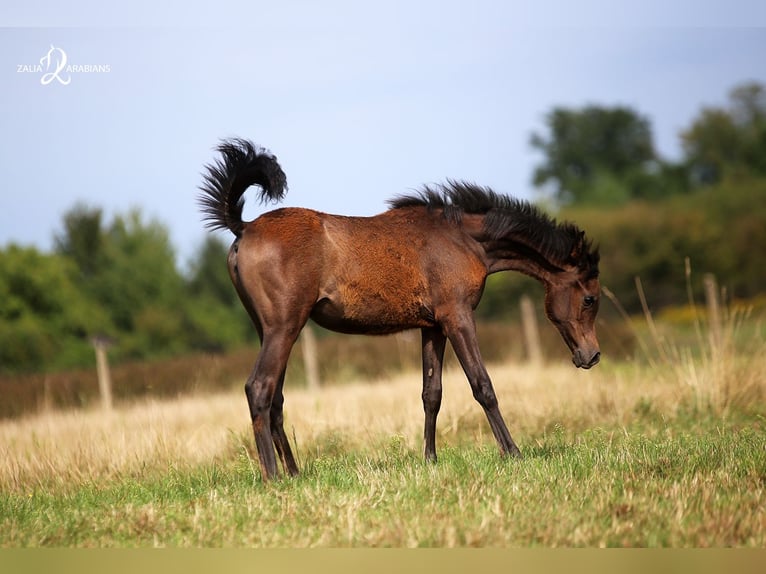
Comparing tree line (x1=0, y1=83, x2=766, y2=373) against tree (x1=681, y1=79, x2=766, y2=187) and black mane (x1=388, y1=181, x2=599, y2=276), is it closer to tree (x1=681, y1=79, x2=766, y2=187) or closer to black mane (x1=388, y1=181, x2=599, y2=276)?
tree (x1=681, y1=79, x2=766, y2=187)

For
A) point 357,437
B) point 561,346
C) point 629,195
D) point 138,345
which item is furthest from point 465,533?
point 629,195

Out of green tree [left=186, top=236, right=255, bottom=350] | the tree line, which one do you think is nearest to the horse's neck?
the tree line

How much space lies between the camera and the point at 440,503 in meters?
6.01

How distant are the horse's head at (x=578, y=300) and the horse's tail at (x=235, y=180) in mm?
2832

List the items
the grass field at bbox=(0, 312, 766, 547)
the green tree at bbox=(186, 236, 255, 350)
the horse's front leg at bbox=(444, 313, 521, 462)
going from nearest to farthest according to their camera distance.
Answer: the grass field at bbox=(0, 312, 766, 547)
the horse's front leg at bbox=(444, 313, 521, 462)
the green tree at bbox=(186, 236, 255, 350)

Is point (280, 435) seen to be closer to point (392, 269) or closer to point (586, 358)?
point (392, 269)

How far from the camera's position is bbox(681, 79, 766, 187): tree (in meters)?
66.2

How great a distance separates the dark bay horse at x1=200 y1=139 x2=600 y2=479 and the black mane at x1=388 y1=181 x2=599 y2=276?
0.04 ft

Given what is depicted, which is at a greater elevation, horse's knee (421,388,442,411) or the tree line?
the tree line

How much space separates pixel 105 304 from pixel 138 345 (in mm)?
2256

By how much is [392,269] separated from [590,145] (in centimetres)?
7578

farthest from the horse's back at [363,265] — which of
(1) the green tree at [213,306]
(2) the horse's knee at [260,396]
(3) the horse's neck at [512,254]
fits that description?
(1) the green tree at [213,306]

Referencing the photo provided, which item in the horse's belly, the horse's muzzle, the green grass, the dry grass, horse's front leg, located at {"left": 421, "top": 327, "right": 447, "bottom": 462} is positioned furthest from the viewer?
the dry grass

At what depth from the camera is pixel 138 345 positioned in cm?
3778
